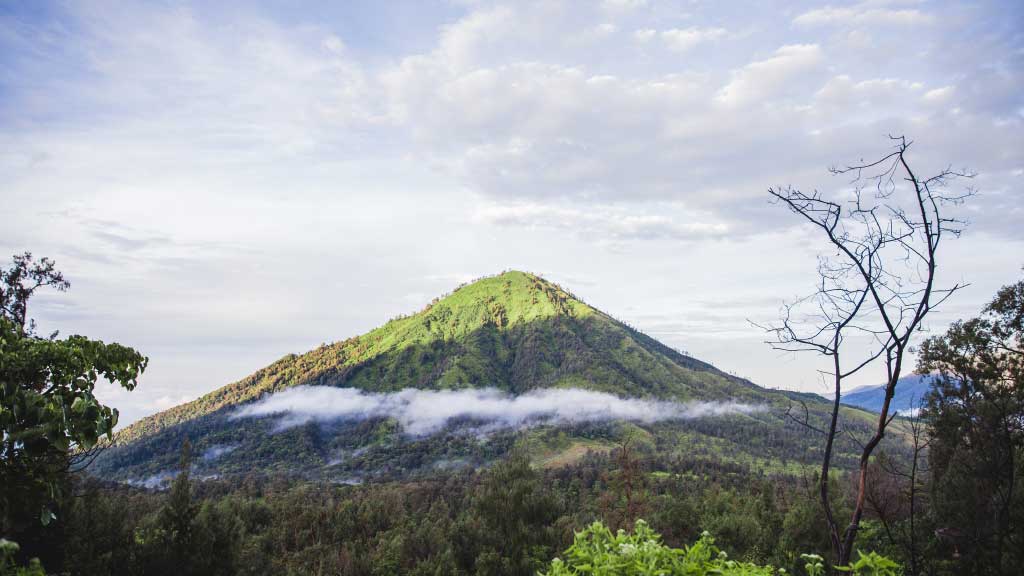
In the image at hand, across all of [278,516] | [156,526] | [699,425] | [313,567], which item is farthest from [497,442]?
[156,526]

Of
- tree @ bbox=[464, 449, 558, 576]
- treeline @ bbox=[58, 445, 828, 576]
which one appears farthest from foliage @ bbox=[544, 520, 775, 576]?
tree @ bbox=[464, 449, 558, 576]

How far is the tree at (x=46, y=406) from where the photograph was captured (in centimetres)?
429

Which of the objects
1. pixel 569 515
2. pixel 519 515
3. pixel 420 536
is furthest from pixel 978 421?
pixel 420 536

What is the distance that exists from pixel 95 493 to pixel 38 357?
18.0 meters

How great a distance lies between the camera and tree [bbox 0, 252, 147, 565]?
4285 mm

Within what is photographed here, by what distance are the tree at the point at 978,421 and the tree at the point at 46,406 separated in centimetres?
1614

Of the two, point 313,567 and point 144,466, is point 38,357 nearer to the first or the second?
point 313,567

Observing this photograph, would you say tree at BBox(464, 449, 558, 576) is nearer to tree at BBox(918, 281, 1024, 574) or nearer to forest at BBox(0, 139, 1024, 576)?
forest at BBox(0, 139, 1024, 576)

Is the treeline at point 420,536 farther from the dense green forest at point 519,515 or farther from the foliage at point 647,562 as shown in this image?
the foliage at point 647,562

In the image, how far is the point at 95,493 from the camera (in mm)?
18578

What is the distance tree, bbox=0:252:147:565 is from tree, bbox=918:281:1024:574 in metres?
16.1

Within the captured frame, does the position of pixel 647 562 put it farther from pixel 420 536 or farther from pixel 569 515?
pixel 420 536

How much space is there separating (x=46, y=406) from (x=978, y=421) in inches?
925

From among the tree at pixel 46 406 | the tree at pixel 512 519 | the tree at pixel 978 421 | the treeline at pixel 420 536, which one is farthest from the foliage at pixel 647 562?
the tree at pixel 512 519
